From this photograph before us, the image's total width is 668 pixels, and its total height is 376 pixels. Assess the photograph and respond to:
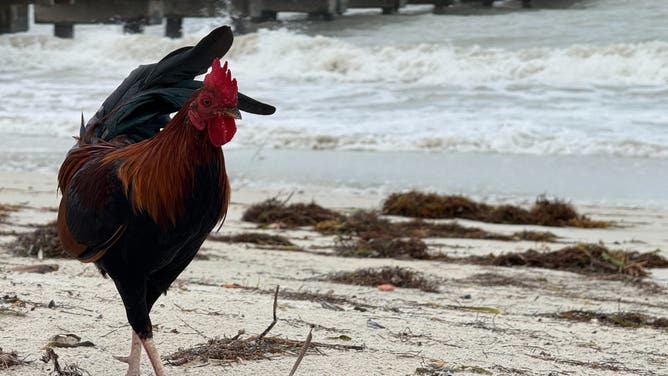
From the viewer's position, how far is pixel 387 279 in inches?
228

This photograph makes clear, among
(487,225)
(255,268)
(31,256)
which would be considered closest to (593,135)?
(487,225)

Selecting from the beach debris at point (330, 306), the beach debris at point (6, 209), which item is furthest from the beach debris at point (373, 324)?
the beach debris at point (6, 209)

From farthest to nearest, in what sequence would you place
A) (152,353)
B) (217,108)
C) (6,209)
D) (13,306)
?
(6,209), (13,306), (152,353), (217,108)

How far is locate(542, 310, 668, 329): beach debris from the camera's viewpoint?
4898 mm

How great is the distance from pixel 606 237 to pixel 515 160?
423 centimetres

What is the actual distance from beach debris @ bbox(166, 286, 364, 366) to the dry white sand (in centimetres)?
6

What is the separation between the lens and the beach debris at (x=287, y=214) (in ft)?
27.4

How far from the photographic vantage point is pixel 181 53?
3.93 metres

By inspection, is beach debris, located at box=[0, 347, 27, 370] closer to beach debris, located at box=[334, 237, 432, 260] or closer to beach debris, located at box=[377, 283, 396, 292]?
beach debris, located at box=[377, 283, 396, 292]

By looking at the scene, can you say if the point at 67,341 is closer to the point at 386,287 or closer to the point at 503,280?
the point at 386,287

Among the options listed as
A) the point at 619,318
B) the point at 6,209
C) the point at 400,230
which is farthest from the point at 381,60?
the point at 619,318

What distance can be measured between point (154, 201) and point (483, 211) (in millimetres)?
6180

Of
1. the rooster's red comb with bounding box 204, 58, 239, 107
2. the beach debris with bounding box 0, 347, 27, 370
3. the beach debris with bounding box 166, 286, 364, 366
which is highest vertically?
the rooster's red comb with bounding box 204, 58, 239, 107

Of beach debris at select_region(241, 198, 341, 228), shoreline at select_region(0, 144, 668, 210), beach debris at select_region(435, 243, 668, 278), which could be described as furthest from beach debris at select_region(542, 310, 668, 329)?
shoreline at select_region(0, 144, 668, 210)
